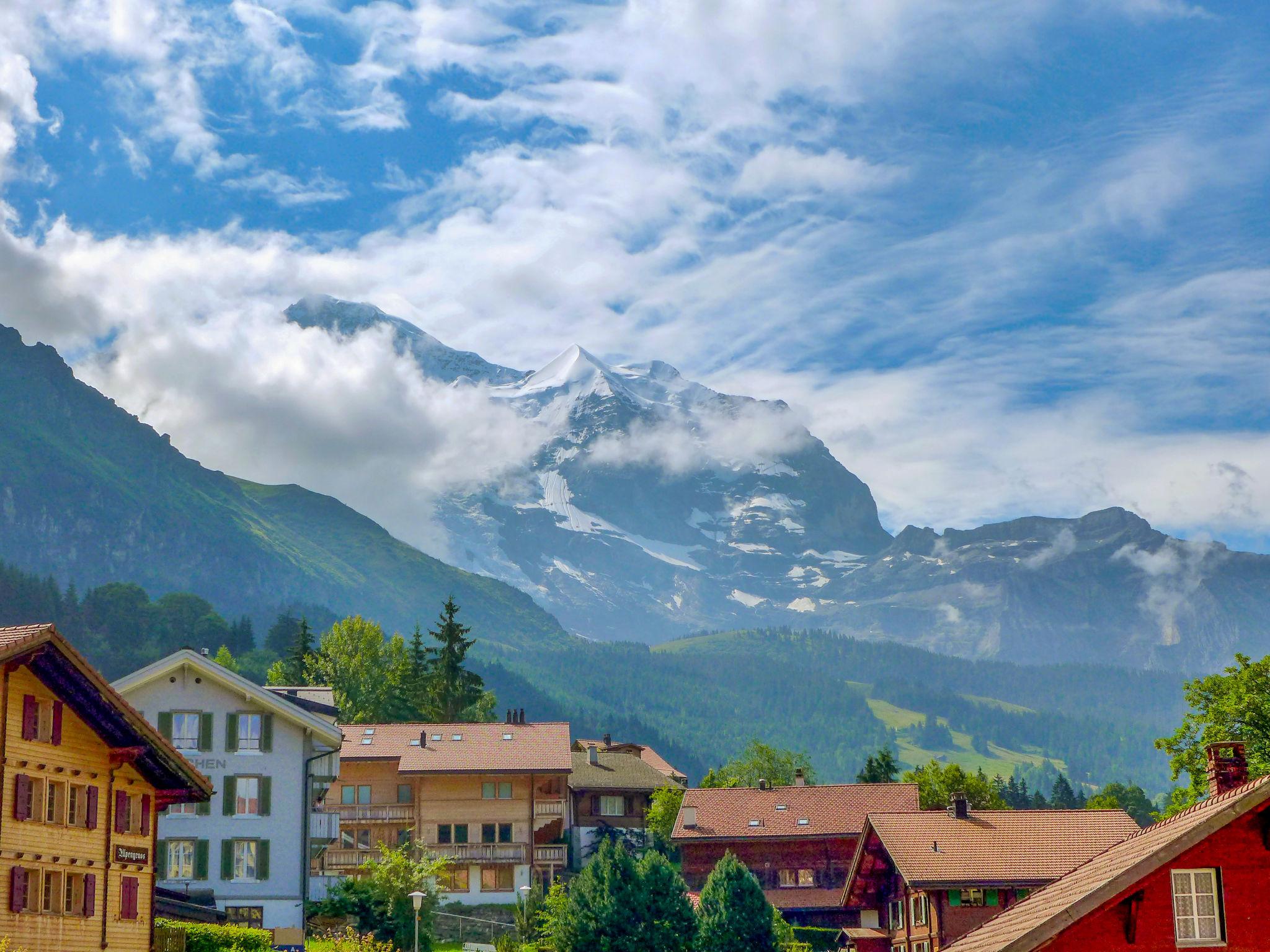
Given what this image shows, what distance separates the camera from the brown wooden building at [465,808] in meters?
94.0

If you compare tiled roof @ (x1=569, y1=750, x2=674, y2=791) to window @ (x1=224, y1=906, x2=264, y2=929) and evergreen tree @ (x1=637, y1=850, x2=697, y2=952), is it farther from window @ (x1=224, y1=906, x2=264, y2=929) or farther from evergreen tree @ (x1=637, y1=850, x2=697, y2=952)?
window @ (x1=224, y1=906, x2=264, y2=929)

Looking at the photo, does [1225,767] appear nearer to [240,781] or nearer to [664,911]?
[664,911]

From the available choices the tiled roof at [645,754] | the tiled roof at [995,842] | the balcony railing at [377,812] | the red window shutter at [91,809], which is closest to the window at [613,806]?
the balcony railing at [377,812]

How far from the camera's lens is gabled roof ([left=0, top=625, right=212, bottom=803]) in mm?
37000

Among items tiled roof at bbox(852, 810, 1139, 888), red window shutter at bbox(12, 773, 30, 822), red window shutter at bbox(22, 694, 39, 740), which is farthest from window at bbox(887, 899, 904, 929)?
red window shutter at bbox(22, 694, 39, 740)

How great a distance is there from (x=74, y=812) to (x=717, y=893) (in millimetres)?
35809

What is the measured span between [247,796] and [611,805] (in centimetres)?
4621

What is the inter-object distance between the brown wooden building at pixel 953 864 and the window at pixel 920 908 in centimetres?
5

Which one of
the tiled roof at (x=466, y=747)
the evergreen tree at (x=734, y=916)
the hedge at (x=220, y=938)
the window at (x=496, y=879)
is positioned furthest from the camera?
the tiled roof at (x=466, y=747)

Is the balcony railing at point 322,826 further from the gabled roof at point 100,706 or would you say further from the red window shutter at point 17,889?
the red window shutter at point 17,889

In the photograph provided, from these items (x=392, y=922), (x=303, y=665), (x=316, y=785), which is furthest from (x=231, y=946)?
(x=303, y=665)

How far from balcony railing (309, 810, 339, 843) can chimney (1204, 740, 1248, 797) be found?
47780 millimetres

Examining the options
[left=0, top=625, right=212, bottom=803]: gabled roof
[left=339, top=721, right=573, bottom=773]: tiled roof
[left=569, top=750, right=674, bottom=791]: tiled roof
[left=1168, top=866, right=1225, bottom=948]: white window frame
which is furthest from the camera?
[left=569, top=750, right=674, bottom=791]: tiled roof

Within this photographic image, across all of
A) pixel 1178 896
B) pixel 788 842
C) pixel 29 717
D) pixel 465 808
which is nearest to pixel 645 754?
pixel 788 842
